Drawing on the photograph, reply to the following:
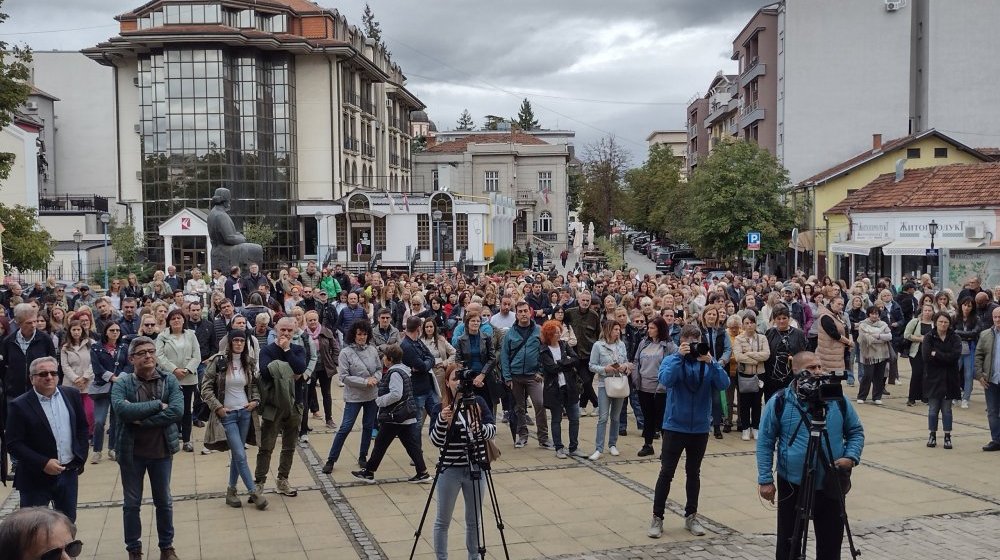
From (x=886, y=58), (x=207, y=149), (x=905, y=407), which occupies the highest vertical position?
(x=886, y=58)

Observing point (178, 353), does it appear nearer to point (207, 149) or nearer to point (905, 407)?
point (905, 407)

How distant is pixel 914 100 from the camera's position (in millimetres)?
50344

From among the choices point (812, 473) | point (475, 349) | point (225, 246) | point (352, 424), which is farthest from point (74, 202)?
point (812, 473)

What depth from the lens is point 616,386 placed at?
37.1 feet

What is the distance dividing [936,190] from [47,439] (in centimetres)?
3245

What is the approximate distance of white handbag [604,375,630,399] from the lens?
37.0ft

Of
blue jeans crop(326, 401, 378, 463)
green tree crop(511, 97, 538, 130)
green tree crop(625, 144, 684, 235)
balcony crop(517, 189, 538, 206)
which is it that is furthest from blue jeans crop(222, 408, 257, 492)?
green tree crop(511, 97, 538, 130)

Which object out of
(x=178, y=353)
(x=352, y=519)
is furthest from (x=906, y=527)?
(x=178, y=353)

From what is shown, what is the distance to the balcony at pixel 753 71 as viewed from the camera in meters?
54.6

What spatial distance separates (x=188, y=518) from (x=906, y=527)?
659cm

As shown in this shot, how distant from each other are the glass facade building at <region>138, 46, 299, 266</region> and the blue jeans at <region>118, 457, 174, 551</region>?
1801 inches

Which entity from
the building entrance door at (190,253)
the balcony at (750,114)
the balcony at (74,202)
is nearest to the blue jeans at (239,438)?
the building entrance door at (190,253)

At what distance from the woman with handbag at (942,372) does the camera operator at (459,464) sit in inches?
283

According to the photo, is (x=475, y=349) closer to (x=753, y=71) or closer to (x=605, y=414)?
(x=605, y=414)
